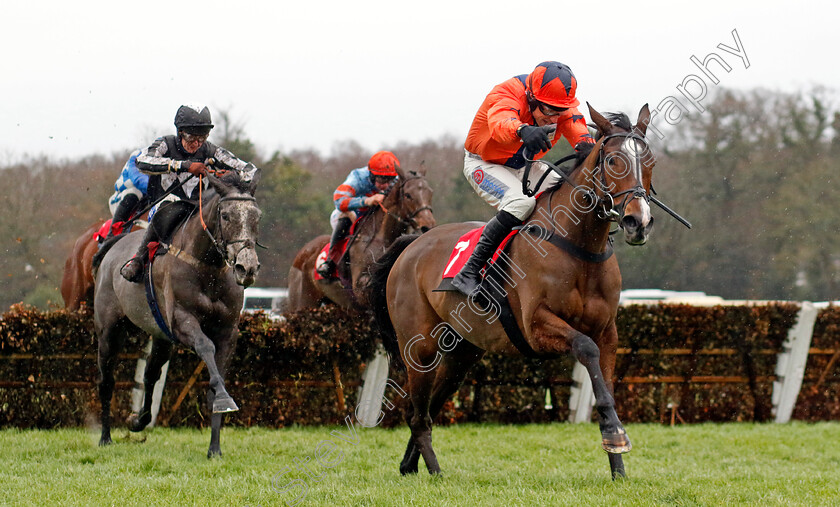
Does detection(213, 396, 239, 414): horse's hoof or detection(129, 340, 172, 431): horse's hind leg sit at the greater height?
detection(213, 396, 239, 414): horse's hoof

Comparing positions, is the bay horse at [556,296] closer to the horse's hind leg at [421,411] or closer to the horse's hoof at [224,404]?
the horse's hind leg at [421,411]

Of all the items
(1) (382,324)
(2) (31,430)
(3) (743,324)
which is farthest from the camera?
(3) (743,324)

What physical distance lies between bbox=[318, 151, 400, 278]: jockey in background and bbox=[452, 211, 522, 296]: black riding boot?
4.62m

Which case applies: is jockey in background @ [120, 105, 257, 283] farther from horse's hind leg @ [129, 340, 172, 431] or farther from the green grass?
the green grass

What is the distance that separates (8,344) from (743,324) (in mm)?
7093

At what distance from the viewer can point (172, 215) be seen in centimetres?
681

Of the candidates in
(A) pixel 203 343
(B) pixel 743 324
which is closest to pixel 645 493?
(A) pixel 203 343

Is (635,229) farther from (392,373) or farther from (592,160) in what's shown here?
(392,373)

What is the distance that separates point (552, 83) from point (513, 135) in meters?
0.48

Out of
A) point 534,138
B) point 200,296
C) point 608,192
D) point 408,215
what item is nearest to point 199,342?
point 200,296

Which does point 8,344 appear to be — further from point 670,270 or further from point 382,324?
point 670,270

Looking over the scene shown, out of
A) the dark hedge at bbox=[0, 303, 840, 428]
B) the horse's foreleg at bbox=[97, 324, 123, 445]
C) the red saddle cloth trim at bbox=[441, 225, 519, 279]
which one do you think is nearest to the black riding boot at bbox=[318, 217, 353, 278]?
the dark hedge at bbox=[0, 303, 840, 428]

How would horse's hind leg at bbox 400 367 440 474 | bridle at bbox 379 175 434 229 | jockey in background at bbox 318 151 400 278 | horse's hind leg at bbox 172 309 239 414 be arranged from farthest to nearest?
jockey in background at bbox 318 151 400 278, bridle at bbox 379 175 434 229, horse's hind leg at bbox 172 309 239 414, horse's hind leg at bbox 400 367 440 474

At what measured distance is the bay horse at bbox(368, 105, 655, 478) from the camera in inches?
174
